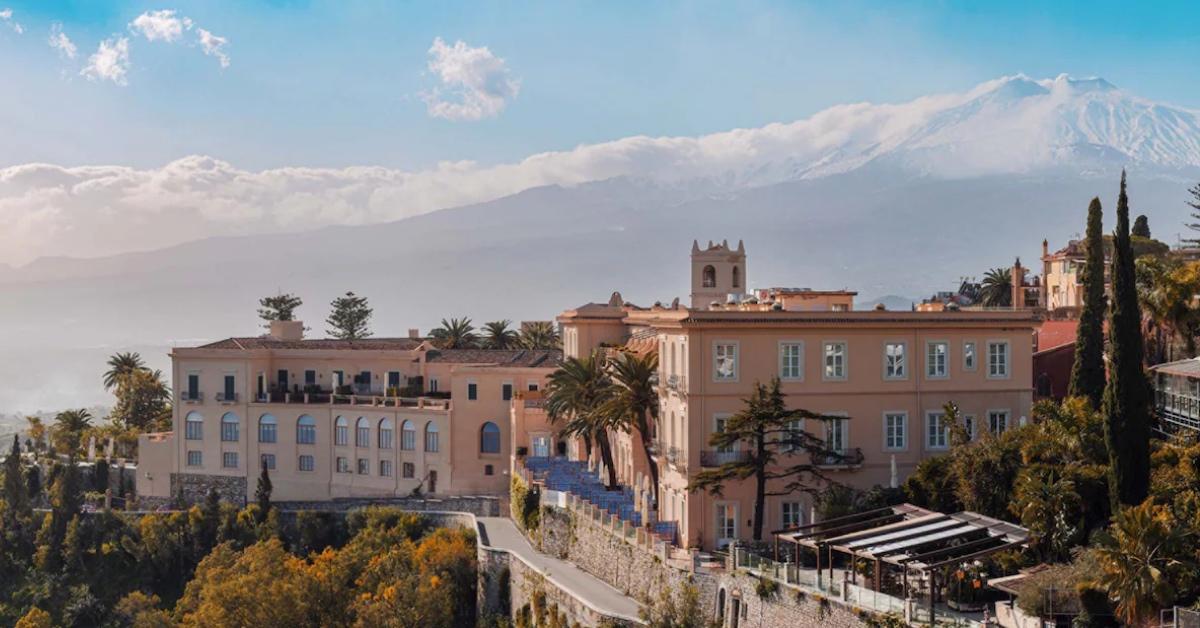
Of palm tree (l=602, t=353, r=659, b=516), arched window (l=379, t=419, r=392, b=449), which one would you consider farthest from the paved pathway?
arched window (l=379, t=419, r=392, b=449)

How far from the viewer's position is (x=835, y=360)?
4978 cm

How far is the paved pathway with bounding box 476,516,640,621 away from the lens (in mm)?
47094

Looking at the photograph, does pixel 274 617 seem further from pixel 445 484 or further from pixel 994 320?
pixel 994 320

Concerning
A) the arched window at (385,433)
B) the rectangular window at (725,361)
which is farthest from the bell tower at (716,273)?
the rectangular window at (725,361)

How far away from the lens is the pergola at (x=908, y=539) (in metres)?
36.3

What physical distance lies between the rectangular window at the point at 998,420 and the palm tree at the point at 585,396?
14160 millimetres

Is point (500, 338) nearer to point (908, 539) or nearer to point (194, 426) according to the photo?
point (194, 426)

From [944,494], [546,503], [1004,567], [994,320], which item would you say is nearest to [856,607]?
[1004,567]

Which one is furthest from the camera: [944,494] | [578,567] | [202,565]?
[202,565]

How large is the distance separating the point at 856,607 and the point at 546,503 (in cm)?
2645

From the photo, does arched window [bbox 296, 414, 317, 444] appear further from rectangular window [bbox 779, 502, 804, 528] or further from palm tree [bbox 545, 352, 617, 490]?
rectangular window [bbox 779, 502, 804, 528]

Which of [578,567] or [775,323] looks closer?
[775,323]

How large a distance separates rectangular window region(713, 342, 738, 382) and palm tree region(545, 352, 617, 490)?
10453mm

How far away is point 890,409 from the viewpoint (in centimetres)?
5025
